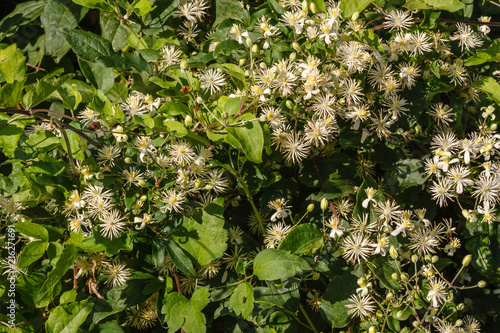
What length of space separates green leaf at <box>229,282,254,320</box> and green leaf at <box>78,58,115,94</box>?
663mm

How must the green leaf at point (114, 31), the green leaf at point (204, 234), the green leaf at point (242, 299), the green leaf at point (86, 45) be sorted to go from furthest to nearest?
the green leaf at point (114, 31) → the green leaf at point (86, 45) → the green leaf at point (204, 234) → the green leaf at point (242, 299)

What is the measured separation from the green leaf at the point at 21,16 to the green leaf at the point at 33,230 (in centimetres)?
85

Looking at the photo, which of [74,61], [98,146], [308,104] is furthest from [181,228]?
[74,61]

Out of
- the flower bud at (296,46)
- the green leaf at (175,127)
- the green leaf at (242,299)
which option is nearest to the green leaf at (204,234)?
the green leaf at (242,299)

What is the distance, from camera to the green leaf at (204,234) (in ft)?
3.97

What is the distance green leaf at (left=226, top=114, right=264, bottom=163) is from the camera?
1.11 meters

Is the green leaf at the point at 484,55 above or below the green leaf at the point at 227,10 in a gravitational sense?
below

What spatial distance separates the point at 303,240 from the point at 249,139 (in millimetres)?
289

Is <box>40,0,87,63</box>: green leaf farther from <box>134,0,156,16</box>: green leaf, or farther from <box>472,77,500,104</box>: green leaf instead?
<box>472,77,500,104</box>: green leaf

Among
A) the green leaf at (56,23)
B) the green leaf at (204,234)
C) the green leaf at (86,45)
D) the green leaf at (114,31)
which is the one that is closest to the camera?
the green leaf at (204,234)

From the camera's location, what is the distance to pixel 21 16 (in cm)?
172

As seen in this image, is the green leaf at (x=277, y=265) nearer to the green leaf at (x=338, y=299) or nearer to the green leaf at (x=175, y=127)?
the green leaf at (x=338, y=299)

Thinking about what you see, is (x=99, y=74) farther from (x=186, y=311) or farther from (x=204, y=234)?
(x=186, y=311)

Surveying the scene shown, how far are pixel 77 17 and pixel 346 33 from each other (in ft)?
3.06
